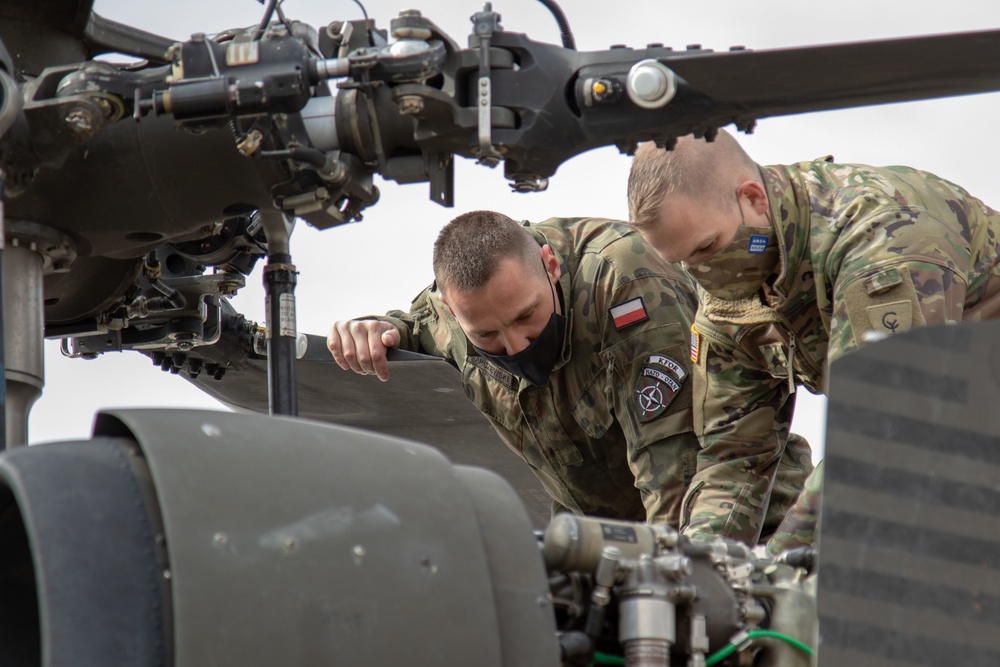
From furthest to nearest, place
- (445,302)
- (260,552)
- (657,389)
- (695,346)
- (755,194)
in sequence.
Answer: (445,302)
(657,389)
(695,346)
(755,194)
(260,552)

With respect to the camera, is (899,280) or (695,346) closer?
(899,280)

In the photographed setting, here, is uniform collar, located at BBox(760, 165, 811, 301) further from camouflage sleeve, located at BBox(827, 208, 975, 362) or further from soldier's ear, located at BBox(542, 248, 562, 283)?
soldier's ear, located at BBox(542, 248, 562, 283)

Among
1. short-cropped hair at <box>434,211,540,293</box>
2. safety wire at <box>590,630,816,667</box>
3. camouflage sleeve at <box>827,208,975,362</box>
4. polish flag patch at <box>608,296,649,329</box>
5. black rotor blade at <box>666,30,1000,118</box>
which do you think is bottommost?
safety wire at <box>590,630,816,667</box>

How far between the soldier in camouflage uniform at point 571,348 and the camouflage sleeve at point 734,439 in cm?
22

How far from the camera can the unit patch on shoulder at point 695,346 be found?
A: 470 cm

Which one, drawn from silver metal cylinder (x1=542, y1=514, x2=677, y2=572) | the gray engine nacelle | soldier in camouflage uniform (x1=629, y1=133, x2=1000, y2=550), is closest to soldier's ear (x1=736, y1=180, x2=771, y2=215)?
soldier in camouflage uniform (x1=629, y1=133, x2=1000, y2=550)

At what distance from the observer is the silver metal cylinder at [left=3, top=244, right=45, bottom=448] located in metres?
3.67

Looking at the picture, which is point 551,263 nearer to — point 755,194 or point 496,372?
point 496,372

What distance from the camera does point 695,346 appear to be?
4730 mm

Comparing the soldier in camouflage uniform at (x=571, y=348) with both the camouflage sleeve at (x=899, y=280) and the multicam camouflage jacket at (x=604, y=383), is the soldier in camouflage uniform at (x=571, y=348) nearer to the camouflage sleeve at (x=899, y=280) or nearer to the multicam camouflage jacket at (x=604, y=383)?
the multicam camouflage jacket at (x=604, y=383)

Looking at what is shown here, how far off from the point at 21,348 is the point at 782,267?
209 cm

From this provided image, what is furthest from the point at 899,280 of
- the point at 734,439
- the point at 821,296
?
the point at 734,439

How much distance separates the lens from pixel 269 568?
6.61 ft

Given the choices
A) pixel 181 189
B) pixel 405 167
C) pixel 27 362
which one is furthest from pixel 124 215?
pixel 405 167
